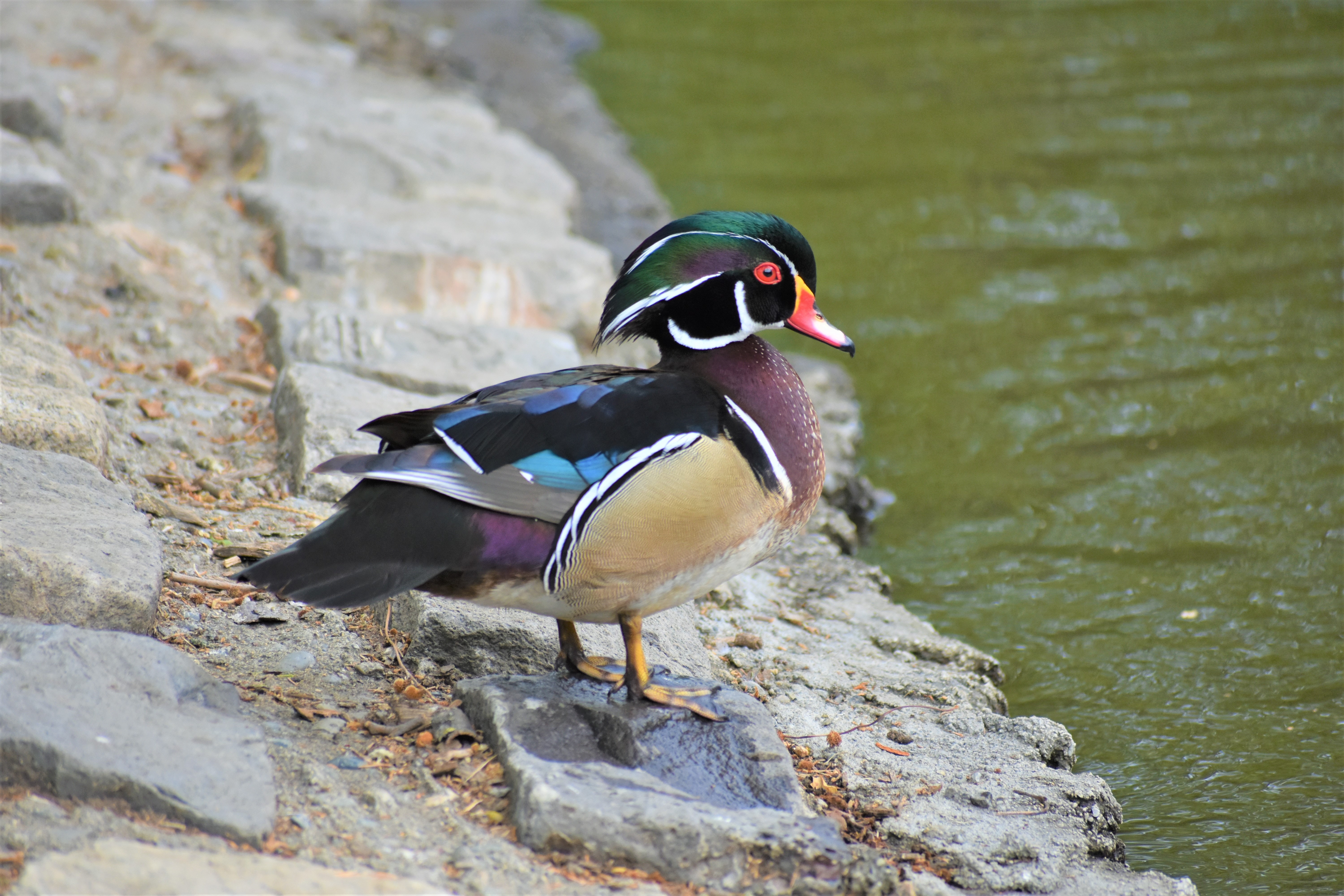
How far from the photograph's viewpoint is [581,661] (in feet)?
10.1

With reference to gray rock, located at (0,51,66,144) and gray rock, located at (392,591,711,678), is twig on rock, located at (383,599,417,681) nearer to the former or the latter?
gray rock, located at (392,591,711,678)

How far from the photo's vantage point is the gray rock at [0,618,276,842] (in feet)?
7.57

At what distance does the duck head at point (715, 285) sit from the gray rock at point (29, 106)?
382cm

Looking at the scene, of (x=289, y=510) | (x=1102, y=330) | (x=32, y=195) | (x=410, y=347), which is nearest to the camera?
(x=289, y=510)

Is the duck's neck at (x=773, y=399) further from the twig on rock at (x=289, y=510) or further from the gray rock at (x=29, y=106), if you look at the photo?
the gray rock at (x=29, y=106)

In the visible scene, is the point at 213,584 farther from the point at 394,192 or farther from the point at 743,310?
the point at 394,192

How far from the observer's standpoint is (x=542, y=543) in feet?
9.02

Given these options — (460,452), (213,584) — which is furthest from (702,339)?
(213,584)

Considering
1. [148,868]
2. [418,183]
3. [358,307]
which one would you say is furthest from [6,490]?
[418,183]

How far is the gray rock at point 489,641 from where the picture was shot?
324 cm

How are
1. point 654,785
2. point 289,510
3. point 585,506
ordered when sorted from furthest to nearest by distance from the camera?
point 289,510, point 585,506, point 654,785

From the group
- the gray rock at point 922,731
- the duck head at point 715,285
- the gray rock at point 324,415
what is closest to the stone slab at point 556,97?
the gray rock at point 324,415

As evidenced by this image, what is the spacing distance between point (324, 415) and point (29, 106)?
2628 millimetres

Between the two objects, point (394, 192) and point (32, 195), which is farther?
point (394, 192)
